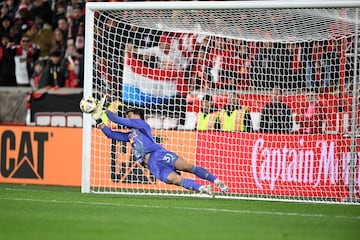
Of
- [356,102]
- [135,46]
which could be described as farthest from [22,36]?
[356,102]

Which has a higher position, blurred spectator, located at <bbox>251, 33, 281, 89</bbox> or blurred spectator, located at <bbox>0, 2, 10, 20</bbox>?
blurred spectator, located at <bbox>0, 2, 10, 20</bbox>

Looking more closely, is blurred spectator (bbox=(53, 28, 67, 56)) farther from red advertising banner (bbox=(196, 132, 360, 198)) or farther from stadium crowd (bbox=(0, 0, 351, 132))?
red advertising banner (bbox=(196, 132, 360, 198))

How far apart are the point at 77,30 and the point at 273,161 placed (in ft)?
23.4

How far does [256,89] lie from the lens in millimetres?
15617

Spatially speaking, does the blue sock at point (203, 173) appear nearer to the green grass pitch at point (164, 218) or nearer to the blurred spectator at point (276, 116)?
the green grass pitch at point (164, 218)

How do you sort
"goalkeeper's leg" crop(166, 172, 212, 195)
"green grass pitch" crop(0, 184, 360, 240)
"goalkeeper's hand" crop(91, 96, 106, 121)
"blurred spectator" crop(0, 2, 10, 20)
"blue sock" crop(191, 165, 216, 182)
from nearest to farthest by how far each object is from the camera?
"green grass pitch" crop(0, 184, 360, 240) < "goalkeeper's leg" crop(166, 172, 212, 195) < "goalkeeper's hand" crop(91, 96, 106, 121) < "blue sock" crop(191, 165, 216, 182) < "blurred spectator" crop(0, 2, 10, 20)

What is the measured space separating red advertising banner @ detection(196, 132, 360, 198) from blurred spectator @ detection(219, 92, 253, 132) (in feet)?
0.59

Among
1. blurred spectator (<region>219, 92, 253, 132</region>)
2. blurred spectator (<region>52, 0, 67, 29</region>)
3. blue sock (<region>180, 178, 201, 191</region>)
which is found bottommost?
blue sock (<region>180, 178, 201, 191</region>)

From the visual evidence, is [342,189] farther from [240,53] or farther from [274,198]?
[240,53]

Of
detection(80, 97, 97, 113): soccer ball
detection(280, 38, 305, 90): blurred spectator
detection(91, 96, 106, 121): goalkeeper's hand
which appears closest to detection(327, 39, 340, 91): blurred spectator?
detection(280, 38, 305, 90): blurred spectator

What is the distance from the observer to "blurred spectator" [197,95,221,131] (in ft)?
51.5

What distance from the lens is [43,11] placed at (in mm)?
21938

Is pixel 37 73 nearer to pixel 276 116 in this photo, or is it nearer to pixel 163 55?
pixel 163 55

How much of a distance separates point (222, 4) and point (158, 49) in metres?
2.34
